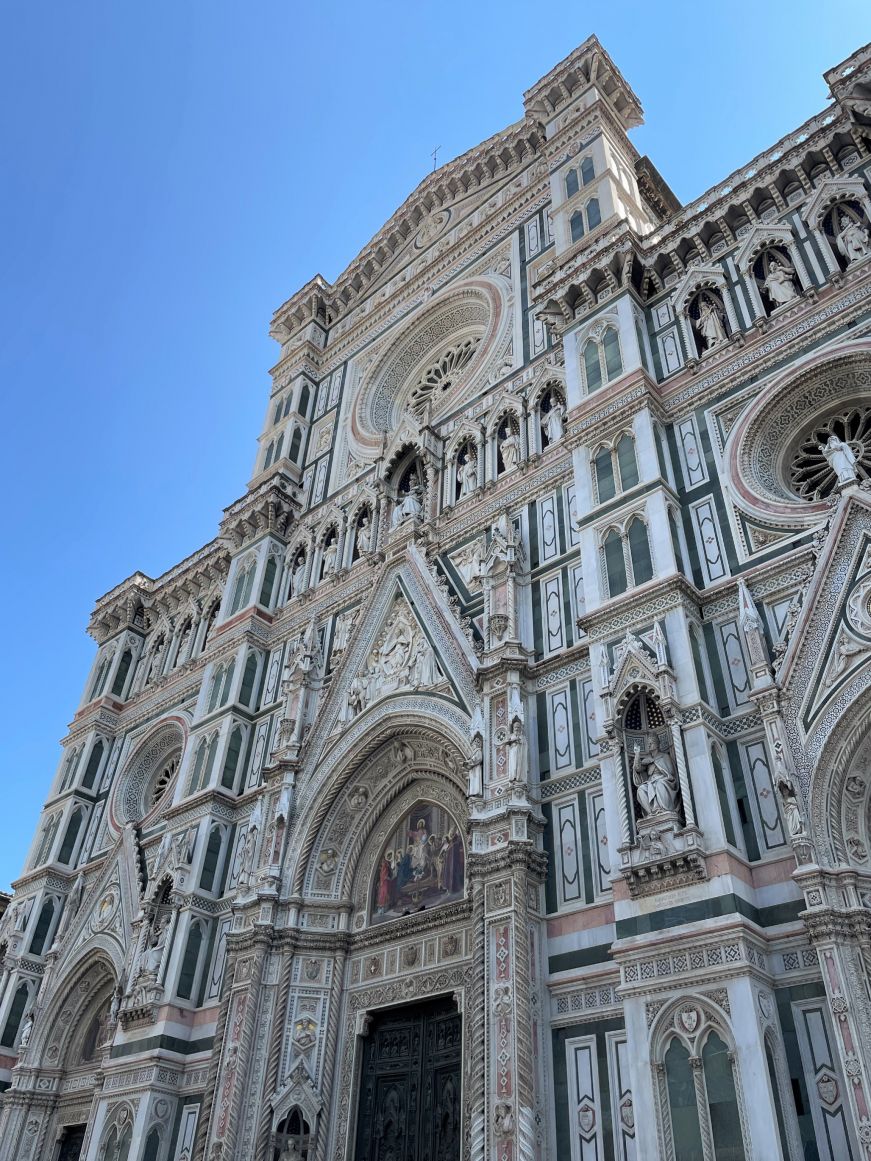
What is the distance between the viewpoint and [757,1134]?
822 cm

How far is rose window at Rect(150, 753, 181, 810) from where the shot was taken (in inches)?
848

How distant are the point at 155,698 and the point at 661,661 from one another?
14.8m

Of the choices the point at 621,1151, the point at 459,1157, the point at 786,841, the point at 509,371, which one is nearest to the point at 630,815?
the point at 786,841

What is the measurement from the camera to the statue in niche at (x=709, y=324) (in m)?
14.7

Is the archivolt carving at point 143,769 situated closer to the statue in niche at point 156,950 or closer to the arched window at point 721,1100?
the statue in niche at point 156,950

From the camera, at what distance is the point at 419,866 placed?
1449cm

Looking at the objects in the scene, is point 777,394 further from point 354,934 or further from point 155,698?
point 155,698

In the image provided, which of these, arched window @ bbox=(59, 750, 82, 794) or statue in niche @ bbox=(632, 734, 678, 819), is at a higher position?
arched window @ bbox=(59, 750, 82, 794)

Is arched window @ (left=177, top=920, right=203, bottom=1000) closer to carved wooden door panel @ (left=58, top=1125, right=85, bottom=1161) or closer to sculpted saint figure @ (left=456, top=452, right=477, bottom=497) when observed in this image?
carved wooden door panel @ (left=58, top=1125, right=85, bottom=1161)

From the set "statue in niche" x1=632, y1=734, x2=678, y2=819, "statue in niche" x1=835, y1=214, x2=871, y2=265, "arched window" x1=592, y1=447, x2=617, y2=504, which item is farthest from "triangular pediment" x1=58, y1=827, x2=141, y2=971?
"statue in niche" x1=835, y1=214, x2=871, y2=265

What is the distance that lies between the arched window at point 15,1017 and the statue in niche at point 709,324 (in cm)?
1753

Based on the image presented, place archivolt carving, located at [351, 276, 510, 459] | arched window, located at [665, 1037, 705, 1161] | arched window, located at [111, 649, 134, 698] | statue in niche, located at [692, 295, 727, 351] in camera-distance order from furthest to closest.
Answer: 1. arched window, located at [111, 649, 134, 698]
2. archivolt carving, located at [351, 276, 510, 459]
3. statue in niche, located at [692, 295, 727, 351]
4. arched window, located at [665, 1037, 705, 1161]

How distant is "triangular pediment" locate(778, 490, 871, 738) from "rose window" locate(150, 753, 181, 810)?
15.0m

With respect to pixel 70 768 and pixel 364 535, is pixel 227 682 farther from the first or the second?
pixel 70 768
